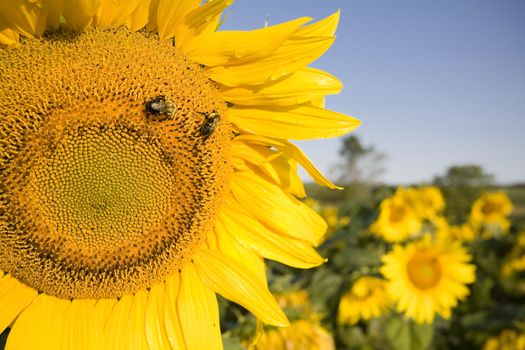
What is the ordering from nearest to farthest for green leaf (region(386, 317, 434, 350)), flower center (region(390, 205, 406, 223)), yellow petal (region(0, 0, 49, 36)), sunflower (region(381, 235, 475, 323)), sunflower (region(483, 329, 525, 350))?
Answer: yellow petal (region(0, 0, 49, 36)) < sunflower (region(381, 235, 475, 323)) < green leaf (region(386, 317, 434, 350)) < sunflower (region(483, 329, 525, 350)) < flower center (region(390, 205, 406, 223))

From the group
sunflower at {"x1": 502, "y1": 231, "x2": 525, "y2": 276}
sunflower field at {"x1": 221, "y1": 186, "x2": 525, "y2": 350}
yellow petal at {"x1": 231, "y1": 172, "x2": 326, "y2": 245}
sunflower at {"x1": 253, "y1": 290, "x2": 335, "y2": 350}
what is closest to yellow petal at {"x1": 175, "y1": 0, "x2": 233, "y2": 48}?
yellow petal at {"x1": 231, "y1": 172, "x2": 326, "y2": 245}

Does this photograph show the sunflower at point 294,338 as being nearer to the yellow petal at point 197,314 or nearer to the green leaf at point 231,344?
the green leaf at point 231,344

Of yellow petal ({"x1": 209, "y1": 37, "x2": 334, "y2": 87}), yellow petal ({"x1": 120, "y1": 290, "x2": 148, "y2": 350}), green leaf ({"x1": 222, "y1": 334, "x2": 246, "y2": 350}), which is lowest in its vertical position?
green leaf ({"x1": 222, "y1": 334, "x2": 246, "y2": 350})

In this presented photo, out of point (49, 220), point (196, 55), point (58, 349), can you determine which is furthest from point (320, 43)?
point (58, 349)

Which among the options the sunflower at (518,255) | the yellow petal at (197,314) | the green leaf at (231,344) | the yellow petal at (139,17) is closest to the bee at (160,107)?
the yellow petal at (139,17)

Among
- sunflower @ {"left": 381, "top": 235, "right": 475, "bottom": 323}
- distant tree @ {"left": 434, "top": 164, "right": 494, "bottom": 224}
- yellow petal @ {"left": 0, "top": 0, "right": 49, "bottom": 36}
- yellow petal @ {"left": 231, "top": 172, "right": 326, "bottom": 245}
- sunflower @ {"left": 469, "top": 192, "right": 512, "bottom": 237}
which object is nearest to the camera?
yellow petal @ {"left": 0, "top": 0, "right": 49, "bottom": 36}

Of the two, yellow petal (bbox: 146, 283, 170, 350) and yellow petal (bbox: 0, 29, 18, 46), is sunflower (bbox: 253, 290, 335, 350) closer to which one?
yellow petal (bbox: 146, 283, 170, 350)

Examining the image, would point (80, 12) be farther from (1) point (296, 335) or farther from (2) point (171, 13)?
(1) point (296, 335)

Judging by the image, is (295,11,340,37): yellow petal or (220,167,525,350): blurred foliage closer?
(295,11,340,37): yellow petal
